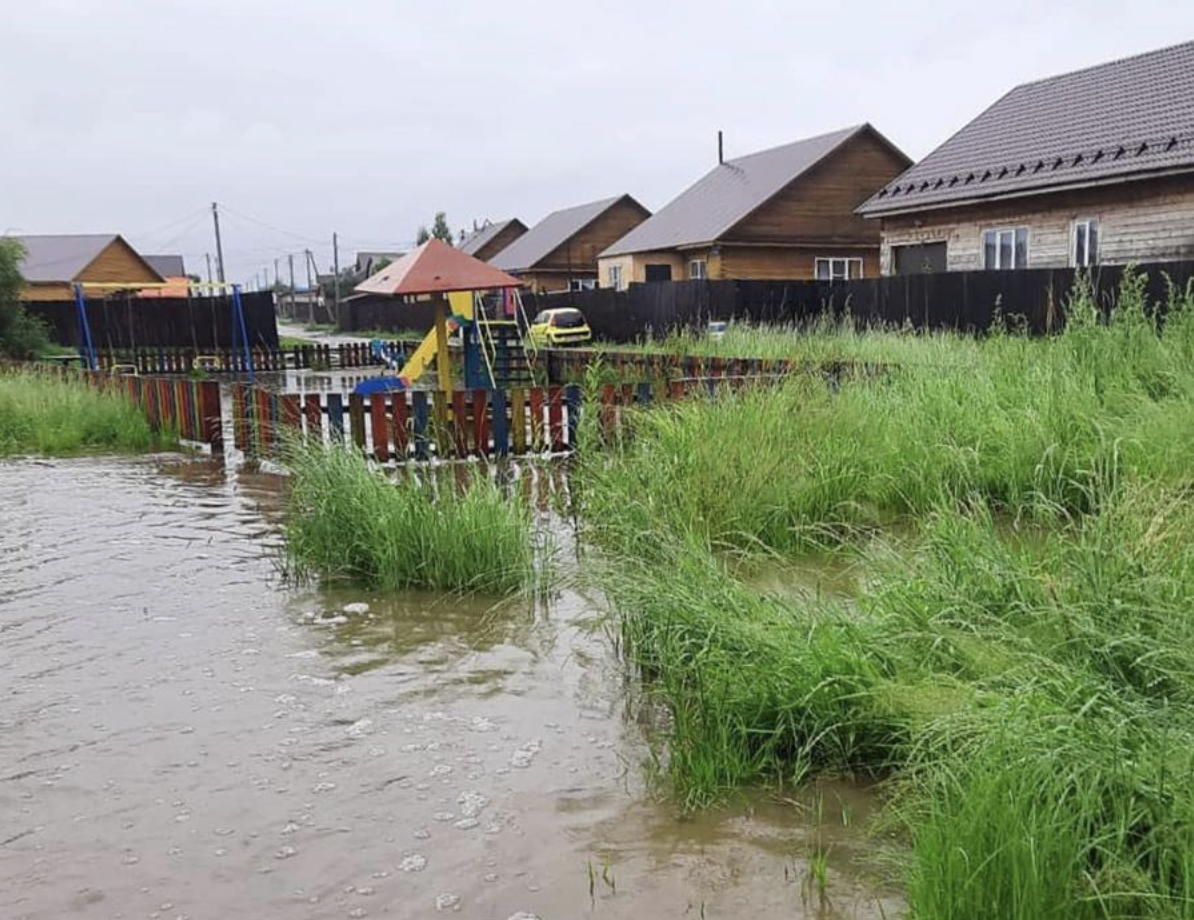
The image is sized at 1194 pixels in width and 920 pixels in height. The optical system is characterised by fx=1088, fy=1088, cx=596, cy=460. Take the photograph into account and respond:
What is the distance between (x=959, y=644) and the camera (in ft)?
11.2

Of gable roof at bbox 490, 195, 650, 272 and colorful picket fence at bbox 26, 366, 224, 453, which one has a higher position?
gable roof at bbox 490, 195, 650, 272

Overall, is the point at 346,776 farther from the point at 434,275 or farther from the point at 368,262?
the point at 368,262

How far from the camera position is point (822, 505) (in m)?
6.24

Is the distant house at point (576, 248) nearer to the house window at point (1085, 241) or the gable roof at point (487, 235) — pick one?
Answer: the gable roof at point (487, 235)

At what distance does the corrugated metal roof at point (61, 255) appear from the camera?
1940 inches

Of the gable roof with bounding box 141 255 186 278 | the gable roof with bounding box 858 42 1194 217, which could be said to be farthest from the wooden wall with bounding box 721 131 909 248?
the gable roof with bounding box 141 255 186 278

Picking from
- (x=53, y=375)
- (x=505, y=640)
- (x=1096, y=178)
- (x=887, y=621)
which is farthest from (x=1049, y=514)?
(x=1096, y=178)

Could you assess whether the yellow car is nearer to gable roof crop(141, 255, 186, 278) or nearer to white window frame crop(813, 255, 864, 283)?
white window frame crop(813, 255, 864, 283)

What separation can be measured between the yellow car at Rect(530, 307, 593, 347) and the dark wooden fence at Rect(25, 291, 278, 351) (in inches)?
298

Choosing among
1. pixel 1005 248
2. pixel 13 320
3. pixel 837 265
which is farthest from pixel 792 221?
pixel 13 320

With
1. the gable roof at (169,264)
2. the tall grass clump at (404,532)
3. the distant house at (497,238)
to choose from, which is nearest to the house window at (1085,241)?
the tall grass clump at (404,532)

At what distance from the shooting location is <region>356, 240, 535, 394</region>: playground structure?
12.4 metres

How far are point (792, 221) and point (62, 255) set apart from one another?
36.8 meters

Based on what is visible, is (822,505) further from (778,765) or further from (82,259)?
(82,259)
